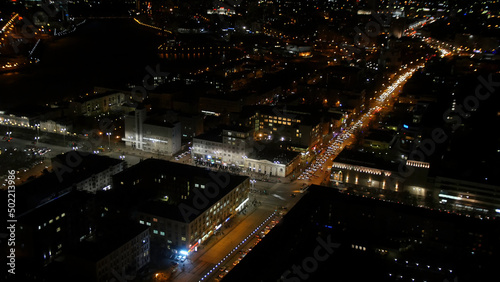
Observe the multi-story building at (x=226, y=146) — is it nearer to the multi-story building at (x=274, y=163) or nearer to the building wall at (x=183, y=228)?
the multi-story building at (x=274, y=163)

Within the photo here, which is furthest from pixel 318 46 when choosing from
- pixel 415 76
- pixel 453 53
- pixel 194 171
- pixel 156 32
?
pixel 194 171

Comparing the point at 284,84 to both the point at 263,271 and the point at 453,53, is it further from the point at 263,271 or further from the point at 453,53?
the point at 263,271

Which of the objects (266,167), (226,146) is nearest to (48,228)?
(226,146)

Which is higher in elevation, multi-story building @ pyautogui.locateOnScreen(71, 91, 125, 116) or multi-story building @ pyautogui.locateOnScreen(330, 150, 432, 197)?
multi-story building @ pyautogui.locateOnScreen(71, 91, 125, 116)

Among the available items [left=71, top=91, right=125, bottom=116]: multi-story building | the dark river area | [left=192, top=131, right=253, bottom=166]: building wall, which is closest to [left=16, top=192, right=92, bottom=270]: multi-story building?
[left=192, top=131, right=253, bottom=166]: building wall

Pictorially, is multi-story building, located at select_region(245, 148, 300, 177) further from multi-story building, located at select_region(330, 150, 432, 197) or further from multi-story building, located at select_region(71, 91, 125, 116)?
multi-story building, located at select_region(71, 91, 125, 116)

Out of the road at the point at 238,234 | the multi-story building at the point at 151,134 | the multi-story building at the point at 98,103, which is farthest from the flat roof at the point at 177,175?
the multi-story building at the point at 98,103

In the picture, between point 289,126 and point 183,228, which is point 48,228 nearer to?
point 183,228
